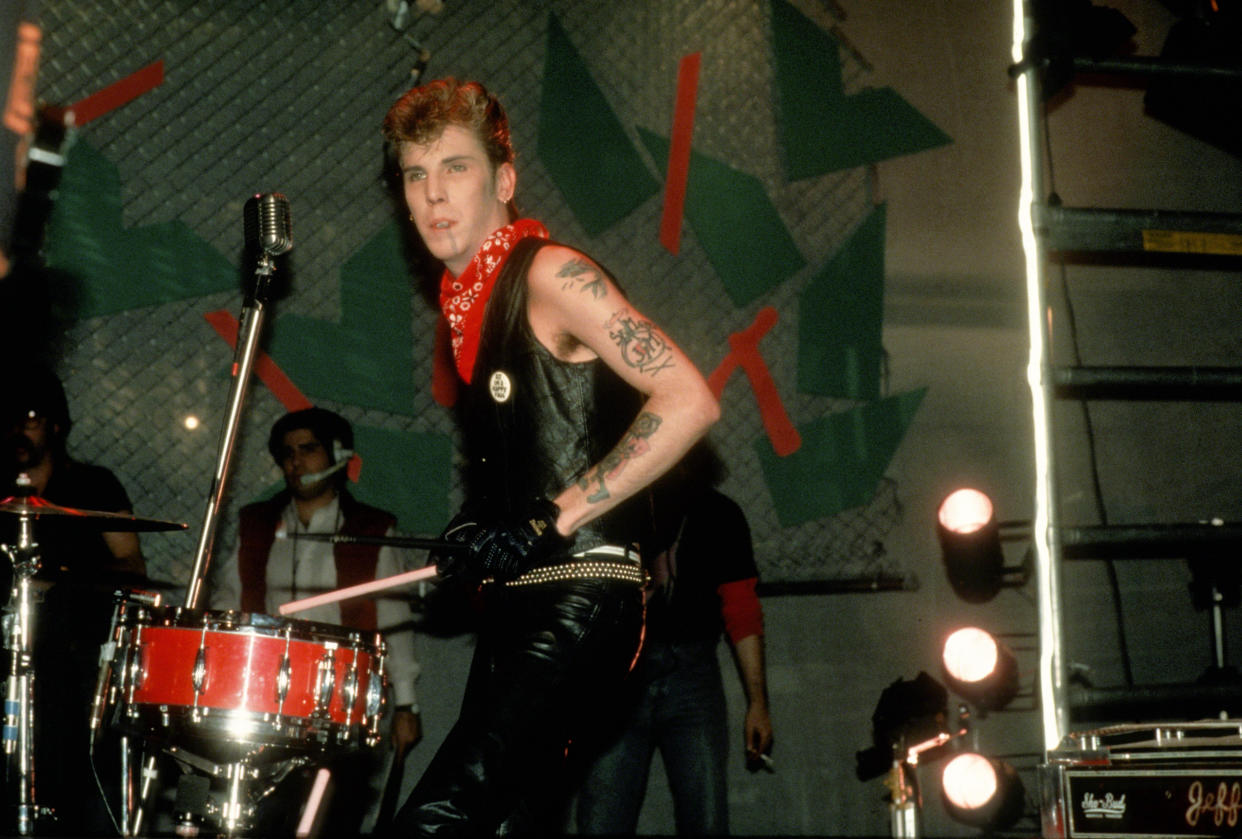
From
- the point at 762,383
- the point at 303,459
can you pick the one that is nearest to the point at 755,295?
the point at 762,383

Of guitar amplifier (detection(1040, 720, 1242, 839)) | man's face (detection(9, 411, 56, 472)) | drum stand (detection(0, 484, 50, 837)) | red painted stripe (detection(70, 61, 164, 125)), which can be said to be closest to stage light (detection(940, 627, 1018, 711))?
guitar amplifier (detection(1040, 720, 1242, 839))

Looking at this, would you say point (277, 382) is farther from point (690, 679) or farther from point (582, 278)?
point (582, 278)

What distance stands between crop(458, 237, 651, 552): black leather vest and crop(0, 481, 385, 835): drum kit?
38.2 inches

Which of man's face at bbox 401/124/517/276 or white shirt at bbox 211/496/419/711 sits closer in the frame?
man's face at bbox 401/124/517/276

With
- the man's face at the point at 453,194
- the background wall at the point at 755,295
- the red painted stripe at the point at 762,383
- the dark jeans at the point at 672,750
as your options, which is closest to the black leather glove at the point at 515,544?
the man's face at the point at 453,194

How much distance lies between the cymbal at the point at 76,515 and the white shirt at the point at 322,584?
108 centimetres

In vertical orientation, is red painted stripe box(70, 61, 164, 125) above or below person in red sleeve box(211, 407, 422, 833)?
above

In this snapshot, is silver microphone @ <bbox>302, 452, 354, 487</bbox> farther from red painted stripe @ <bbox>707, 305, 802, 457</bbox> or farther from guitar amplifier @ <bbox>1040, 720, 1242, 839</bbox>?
red painted stripe @ <bbox>707, 305, 802, 457</bbox>

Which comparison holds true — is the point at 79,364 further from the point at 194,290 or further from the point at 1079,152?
the point at 1079,152

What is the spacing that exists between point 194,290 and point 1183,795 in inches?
165

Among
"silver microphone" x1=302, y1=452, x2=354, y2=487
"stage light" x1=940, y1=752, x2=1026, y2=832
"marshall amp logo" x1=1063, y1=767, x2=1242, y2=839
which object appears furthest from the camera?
"stage light" x1=940, y1=752, x2=1026, y2=832

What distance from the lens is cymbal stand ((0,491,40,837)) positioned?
3.36 meters

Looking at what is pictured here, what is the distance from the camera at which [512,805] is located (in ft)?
6.94

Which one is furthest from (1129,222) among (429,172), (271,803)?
(271,803)
